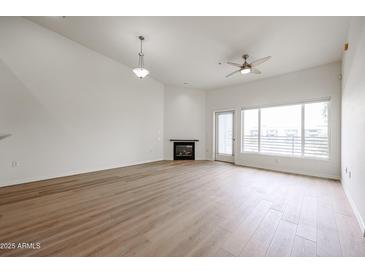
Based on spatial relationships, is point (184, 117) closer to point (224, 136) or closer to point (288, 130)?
point (224, 136)

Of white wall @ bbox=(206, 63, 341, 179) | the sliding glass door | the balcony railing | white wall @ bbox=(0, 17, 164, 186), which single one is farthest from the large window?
white wall @ bbox=(0, 17, 164, 186)

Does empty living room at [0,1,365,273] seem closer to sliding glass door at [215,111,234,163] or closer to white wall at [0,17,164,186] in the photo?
white wall at [0,17,164,186]

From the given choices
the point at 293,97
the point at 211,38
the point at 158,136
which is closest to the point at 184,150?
the point at 158,136

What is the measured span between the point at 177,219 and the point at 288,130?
183 inches

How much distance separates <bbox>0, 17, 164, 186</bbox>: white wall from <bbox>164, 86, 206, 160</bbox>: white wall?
158 cm

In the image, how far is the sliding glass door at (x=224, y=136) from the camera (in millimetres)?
6227

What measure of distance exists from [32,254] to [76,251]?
0.37 metres

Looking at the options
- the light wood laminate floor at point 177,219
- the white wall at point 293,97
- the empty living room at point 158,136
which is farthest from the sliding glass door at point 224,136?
the light wood laminate floor at point 177,219

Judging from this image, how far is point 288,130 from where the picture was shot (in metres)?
4.71

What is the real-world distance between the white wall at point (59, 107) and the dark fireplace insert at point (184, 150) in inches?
77.2

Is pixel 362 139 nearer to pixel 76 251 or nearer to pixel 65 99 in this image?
pixel 76 251

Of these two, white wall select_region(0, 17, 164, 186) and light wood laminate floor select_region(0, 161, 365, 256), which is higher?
white wall select_region(0, 17, 164, 186)

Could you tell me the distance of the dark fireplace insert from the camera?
6.63 meters
